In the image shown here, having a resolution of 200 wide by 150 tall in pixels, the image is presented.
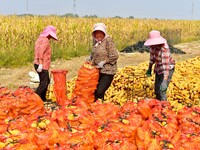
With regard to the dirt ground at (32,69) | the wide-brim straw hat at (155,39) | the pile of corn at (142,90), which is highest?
the wide-brim straw hat at (155,39)

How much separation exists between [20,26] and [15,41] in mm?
746

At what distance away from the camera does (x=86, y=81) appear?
22.6 ft

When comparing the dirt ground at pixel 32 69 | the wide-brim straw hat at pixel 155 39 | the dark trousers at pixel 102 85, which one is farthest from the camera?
the dirt ground at pixel 32 69

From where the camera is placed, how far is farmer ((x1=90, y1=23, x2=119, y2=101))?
693 centimetres

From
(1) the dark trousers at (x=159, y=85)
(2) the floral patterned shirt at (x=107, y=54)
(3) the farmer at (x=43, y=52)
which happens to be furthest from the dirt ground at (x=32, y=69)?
(1) the dark trousers at (x=159, y=85)

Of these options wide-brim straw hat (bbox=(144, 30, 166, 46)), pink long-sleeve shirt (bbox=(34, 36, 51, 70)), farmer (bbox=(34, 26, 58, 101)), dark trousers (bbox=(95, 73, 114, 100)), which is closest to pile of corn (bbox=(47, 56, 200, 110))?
farmer (bbox=(34, 26, 58, 101))

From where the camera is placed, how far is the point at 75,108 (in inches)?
156

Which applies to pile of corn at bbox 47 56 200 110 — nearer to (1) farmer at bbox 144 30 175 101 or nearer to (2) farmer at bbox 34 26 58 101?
(2) farmer at bbox 34 26 58 101

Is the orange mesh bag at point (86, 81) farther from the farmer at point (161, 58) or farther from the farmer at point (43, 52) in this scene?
the farmer at point (43, 52)

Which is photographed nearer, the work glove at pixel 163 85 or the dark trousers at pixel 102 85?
the work glove at pixel 163 85

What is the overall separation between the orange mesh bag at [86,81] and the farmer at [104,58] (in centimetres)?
12

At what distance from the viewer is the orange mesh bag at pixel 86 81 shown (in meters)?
6.87

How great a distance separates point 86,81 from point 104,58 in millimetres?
527

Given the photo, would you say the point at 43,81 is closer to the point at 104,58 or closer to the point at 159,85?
the point at 104,58
